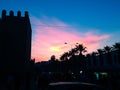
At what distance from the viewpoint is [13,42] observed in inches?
2105

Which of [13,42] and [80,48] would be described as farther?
[80,48]

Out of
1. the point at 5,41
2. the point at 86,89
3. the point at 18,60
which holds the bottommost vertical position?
the point at 86,89

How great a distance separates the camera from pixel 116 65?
196 ft

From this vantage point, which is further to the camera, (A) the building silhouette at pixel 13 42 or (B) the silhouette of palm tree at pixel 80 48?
(B) the silhouette of palm tree at pixel 80 48

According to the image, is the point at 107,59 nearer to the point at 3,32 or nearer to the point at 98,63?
the point at 98,63

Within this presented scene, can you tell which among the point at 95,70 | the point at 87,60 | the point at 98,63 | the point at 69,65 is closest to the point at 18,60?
the point at 95,70

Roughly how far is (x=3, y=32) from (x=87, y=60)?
121 feet

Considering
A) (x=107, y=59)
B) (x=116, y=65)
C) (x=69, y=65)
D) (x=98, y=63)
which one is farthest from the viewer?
(x=69, y=65)

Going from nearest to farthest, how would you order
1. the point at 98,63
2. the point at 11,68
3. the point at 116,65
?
1. the point at 11,68
2. the point at 116,65
3. the point at 98,63

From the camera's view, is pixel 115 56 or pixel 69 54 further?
pixel 69 54

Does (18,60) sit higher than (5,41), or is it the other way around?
(5,41)

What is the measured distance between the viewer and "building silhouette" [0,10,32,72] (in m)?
51.0

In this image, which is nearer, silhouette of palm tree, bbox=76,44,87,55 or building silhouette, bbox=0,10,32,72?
building silhouette, bbox=0,10,32,72

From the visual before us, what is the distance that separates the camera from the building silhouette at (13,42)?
167 feet
